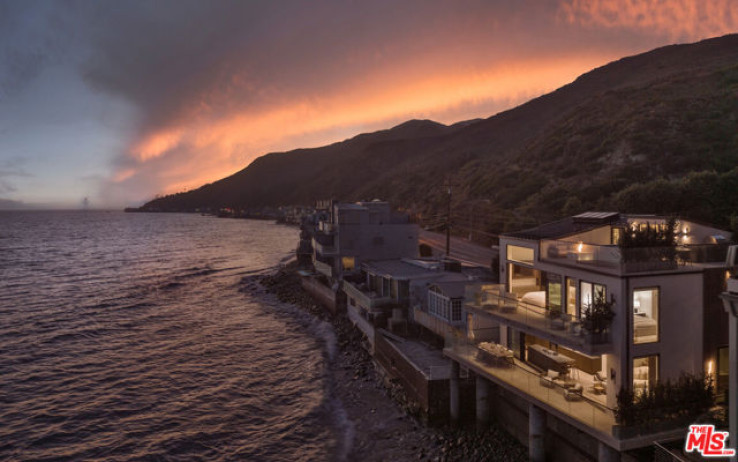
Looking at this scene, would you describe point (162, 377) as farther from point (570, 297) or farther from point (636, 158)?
point (636, 158)

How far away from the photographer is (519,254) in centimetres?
2372

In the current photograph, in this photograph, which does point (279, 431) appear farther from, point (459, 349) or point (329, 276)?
point (329, 276)

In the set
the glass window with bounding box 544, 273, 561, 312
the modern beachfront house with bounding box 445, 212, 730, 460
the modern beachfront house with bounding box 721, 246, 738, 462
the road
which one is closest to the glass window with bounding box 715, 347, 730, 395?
the modern beachfront house with bounding box 445, 212, 730, 460

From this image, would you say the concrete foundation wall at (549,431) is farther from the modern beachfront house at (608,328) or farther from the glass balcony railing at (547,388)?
the glass balcony railing at (547,388)

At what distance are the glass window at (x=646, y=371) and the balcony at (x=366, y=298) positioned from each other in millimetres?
22404

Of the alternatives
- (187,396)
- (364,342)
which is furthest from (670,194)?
(187,396)

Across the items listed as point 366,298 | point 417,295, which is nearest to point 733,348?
point 417,295

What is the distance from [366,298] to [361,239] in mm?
16512

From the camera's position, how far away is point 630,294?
15.7 metres

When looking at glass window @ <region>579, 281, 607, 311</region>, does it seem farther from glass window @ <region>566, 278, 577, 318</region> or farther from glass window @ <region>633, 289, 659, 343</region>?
glass window @ <region>633, 289, 659, 343</region>

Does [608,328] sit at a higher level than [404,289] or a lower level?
higher

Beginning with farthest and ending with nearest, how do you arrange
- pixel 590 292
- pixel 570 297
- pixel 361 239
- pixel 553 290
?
pixel 361 239, pixel 553 290, pixel 570 297, pixel 590 292

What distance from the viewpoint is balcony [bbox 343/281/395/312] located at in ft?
121

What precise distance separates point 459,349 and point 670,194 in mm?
37827
